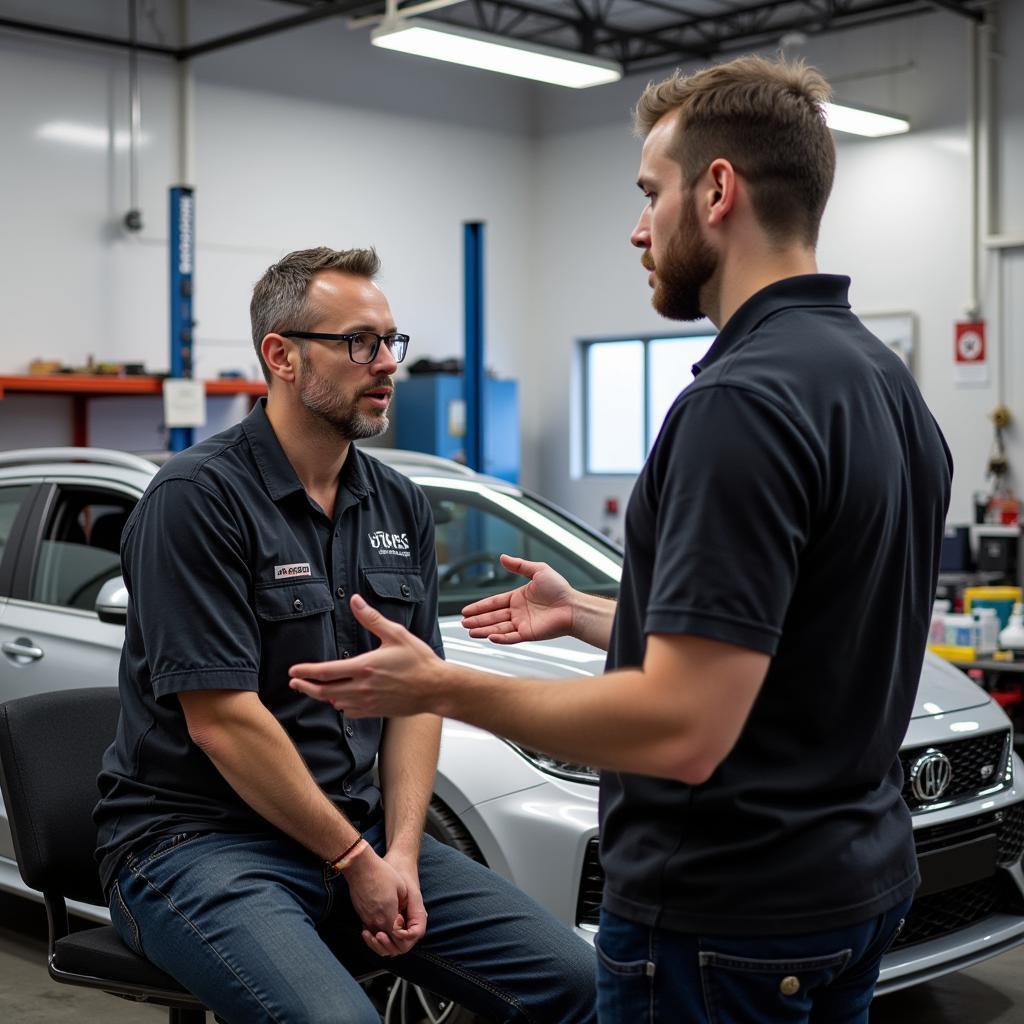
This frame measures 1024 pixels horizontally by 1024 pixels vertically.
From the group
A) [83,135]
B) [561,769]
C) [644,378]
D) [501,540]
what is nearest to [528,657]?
[561,769]

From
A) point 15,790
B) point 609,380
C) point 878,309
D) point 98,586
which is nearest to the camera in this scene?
point 15,790

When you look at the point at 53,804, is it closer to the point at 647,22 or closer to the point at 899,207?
the point at 899,207

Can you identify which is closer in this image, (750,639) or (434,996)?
(750,639)

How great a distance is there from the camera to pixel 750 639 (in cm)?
123

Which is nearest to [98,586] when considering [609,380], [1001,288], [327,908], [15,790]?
[15,790]

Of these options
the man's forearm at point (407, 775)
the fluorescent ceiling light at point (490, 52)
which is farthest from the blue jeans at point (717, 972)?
the fluorescent ceiling light at point (490, 52)

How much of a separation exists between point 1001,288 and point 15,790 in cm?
898

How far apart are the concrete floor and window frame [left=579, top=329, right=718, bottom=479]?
7962mm

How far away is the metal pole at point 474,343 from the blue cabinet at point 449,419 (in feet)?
4.32

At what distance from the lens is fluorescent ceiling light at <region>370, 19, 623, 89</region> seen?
782cm

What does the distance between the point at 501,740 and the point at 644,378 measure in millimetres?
9276

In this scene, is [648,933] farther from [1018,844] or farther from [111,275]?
[111,275]

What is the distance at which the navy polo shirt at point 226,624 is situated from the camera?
202 cm

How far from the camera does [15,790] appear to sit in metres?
2.23
